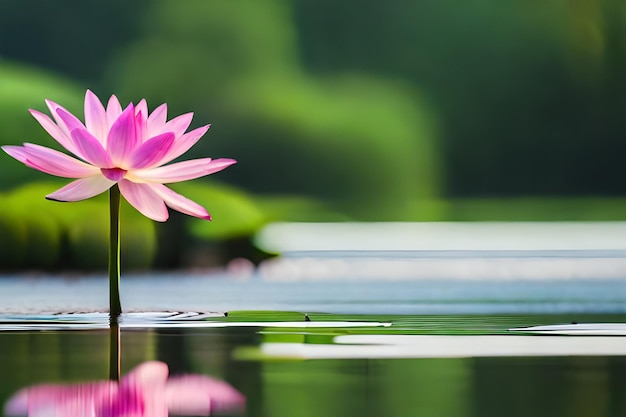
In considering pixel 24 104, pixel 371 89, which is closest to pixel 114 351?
pixel 24 104

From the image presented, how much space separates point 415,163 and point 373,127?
6.1 inches

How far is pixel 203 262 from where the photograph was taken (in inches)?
66.0

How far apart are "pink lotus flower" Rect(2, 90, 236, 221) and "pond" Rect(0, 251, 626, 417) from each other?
85 millimetres

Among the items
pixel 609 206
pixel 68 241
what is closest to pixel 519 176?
pixel 609 206

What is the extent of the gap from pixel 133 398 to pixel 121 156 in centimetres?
25

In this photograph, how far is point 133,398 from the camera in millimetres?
298

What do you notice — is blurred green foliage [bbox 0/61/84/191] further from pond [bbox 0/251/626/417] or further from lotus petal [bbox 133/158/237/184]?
lotus petal [bbox 133/158/237/184]

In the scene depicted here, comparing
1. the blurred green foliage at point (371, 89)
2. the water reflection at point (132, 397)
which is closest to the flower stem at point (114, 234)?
the water reflection at point (132, 397)

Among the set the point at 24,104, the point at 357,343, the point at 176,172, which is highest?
the point at 24,104

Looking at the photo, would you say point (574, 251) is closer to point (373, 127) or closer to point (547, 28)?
point (373, 127)

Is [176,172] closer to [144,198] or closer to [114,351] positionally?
[144,198]

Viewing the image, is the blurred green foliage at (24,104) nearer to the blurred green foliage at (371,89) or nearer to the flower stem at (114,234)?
the blurred green foliage at (371,89)

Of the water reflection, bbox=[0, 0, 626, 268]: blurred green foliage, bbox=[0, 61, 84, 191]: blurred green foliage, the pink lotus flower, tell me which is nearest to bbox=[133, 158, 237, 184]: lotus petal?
the pink lotus flower

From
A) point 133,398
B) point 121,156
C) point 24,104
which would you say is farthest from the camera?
point 24,104
